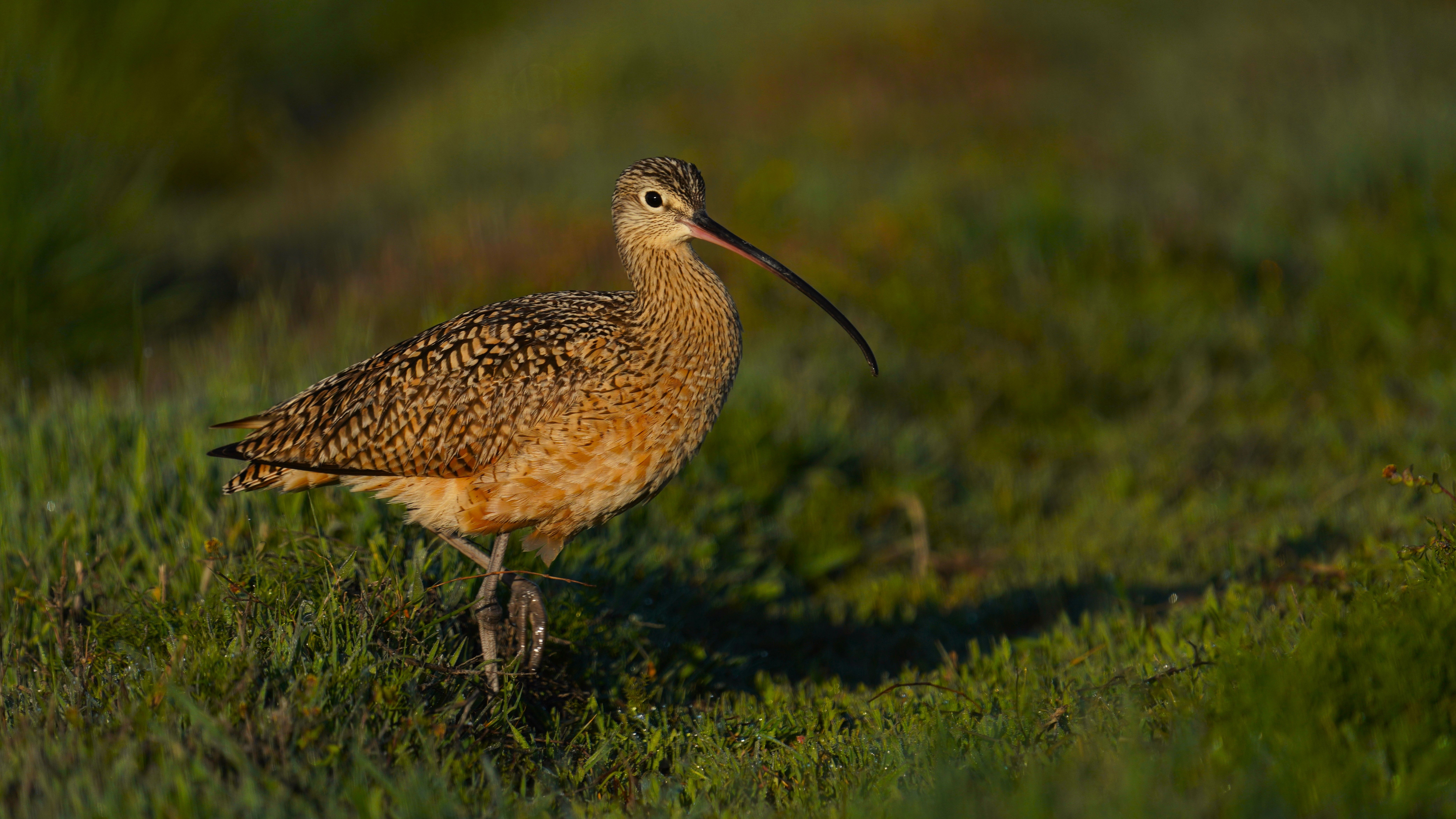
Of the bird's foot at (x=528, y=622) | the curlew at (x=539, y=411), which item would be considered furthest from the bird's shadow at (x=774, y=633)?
the curlew at (x=539, y=411)

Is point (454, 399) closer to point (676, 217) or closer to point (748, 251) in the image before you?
point (676, 217)

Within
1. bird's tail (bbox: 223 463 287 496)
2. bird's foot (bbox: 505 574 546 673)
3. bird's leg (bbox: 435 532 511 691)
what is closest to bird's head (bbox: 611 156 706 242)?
bird's leg (bbox: 435 532 511 691)

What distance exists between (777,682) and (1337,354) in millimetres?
4803

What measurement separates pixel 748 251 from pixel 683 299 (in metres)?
0.29

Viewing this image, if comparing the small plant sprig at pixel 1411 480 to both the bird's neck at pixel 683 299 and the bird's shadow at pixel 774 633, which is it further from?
the bird's neck at pixel 683 299

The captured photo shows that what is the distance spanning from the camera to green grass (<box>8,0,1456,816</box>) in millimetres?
3275

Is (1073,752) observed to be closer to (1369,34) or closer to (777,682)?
(777,682)

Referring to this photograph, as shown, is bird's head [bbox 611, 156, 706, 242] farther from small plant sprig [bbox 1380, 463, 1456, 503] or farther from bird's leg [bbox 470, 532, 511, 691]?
small plant sprig [bbox 1380, 463, 1456, 503]

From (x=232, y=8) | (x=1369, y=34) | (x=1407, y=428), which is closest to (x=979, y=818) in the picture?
(x=1407, y=428)

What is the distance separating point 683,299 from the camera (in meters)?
4.48

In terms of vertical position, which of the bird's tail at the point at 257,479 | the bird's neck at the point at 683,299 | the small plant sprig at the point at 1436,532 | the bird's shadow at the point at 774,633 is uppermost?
the bird's neck at the point at 683,299

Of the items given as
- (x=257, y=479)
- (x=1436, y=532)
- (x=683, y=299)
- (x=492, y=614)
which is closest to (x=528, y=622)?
(x=492, y=614)

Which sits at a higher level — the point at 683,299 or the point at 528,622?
the point at 683,299

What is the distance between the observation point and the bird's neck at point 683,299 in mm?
4453
